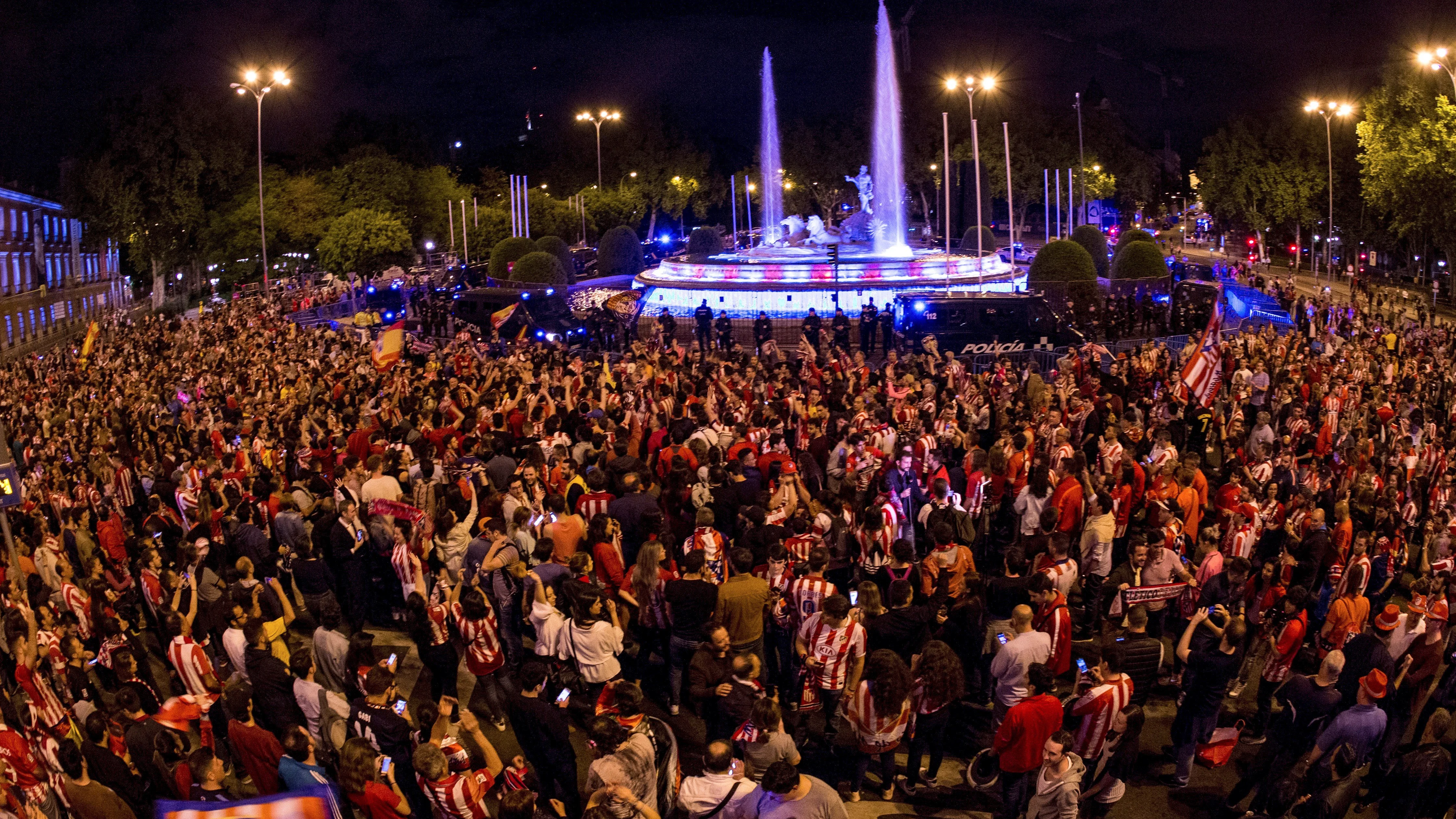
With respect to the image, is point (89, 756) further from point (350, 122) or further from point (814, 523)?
point (350, 122)

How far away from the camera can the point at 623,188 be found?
75.7 m

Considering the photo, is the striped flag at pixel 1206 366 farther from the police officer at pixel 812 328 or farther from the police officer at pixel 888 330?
the police officer at pixel 812 328

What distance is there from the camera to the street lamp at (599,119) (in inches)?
2301

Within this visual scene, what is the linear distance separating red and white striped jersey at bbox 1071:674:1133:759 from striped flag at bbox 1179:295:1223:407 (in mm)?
6975

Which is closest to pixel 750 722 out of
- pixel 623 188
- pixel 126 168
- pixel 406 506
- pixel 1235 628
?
pixel 1235 628

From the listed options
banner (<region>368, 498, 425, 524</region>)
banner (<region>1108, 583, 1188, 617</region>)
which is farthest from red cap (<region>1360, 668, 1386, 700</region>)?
banner (<region>368, 498, 425, 524</region>)

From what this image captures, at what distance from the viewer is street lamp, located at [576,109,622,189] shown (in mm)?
58438

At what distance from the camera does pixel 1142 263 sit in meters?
37.1

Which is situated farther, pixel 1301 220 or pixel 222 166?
pixel 1301 220

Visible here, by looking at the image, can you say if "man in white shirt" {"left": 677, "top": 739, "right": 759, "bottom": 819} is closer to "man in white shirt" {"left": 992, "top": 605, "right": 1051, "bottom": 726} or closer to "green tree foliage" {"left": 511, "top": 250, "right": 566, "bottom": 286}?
"man in white shirt" {"left": 992, "top": 605, "right": 1051, "bottom": 726}

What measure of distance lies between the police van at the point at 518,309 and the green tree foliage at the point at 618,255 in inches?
562

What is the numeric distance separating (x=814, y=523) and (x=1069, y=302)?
25.0m

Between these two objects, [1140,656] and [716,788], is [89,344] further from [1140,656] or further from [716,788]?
[1140,656]

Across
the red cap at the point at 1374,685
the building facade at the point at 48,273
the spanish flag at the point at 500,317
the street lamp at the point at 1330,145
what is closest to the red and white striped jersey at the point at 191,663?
the red cap at the point at 1374,685
